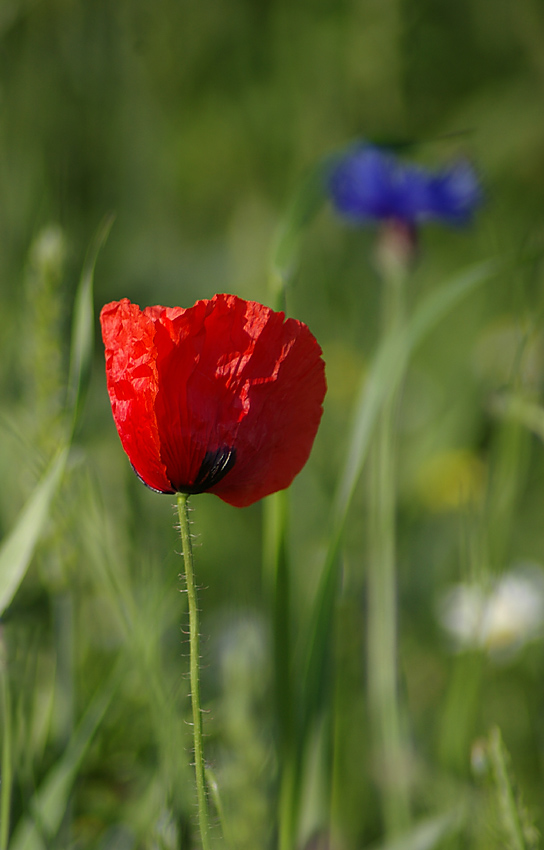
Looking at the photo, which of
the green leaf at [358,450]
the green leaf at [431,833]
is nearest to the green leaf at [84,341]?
the green leaf at [358,450]

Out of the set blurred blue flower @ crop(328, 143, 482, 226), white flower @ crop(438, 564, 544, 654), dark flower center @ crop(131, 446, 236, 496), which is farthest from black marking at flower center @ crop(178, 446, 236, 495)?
blurred blue flower @ crop(328, 143, 482, 226)

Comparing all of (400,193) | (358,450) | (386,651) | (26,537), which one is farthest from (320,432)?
(26,537)

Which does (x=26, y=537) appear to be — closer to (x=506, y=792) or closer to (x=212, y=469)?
(x=212, y=469)

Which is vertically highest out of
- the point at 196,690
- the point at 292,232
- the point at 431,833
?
the point at 292,232

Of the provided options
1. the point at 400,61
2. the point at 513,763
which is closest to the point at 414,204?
the point at 400,61

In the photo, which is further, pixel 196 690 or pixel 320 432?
pixel 320 432

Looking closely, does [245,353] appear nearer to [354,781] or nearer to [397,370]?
[397,370]

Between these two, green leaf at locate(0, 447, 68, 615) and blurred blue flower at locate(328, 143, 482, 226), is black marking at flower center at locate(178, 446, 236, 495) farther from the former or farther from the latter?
blurred blue flower at locate(328, 143, 482, 226)
